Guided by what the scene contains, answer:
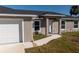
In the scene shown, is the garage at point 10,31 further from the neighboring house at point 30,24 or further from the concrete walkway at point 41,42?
the concrete walkway at point 41,42

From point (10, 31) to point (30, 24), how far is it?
761 mm

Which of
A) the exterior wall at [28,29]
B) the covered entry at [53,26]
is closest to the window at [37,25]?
the exterior wall at [28,29]

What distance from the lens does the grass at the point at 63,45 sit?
8.42 meters

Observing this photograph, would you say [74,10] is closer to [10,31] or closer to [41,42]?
[41,42]

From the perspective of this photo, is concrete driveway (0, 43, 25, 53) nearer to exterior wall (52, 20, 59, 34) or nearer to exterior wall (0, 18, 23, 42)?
exterior wall (0, 18, 23, 42)

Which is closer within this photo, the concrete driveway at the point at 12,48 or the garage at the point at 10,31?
the concrete driveway at the point at 12,48

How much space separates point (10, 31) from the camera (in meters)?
8.47

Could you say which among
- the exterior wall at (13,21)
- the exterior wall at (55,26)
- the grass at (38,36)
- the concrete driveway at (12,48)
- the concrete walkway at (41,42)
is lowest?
the concrete driveway at (12,48)

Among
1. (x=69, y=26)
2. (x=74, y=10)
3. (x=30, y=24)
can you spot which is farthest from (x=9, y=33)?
(x=74, y=10)

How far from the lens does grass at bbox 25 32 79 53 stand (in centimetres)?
842

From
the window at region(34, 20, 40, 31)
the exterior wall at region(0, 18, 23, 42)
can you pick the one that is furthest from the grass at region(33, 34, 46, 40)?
the exterior wall at region(0, 18, 23, 42)

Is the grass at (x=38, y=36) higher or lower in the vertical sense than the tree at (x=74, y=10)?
lower

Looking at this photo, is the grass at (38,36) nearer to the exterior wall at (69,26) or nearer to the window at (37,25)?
the window at (37,25)
